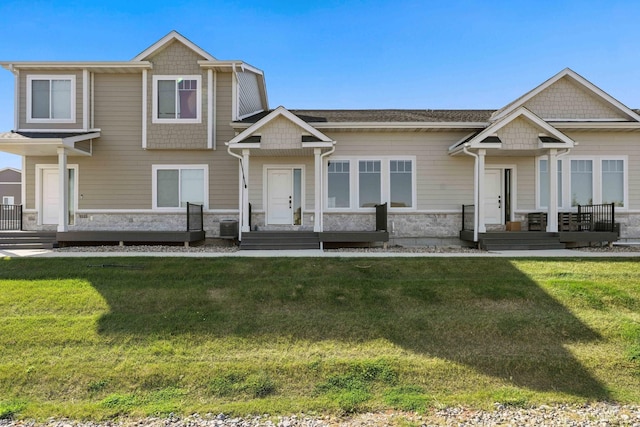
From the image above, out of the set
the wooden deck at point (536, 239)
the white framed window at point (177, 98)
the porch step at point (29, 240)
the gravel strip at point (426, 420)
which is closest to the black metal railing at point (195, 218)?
the white framed window at point (177, 98)

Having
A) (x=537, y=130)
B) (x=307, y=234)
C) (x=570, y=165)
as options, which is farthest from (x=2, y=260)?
(x=570, y=165)

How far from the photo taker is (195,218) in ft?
41.5

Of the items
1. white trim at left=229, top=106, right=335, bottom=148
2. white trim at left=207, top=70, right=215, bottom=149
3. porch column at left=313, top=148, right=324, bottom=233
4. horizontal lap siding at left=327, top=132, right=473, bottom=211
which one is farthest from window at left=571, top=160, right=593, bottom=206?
white trim at left=207, top=70, right=215, bottom=149

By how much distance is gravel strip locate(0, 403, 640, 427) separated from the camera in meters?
3.87

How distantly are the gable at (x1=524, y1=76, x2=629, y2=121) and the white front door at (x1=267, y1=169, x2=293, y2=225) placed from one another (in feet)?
29.8

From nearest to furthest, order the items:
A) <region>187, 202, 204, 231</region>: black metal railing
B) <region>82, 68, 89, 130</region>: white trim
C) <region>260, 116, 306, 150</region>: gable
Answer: <region>260, 116, 306, 150</region>: gable, <region>187, 202, 204, 231</region>: black metal railing, <region>82, 68, 89, 130</region>: white trim

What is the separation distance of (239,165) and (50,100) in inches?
278

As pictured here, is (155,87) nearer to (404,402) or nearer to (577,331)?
(404,402)

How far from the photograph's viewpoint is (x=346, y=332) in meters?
5.68

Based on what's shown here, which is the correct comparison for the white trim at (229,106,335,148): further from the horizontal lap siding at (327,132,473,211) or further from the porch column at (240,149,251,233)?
the horizontal lap siding at (327,132,473,211)

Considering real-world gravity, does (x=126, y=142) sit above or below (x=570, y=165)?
above

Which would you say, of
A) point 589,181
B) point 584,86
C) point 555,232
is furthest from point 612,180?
point 555,232

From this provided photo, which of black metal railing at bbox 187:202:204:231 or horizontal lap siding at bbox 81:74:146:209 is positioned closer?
black metal railing at bbox 187:202:204:231

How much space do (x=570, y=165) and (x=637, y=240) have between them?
3424 millimetres
